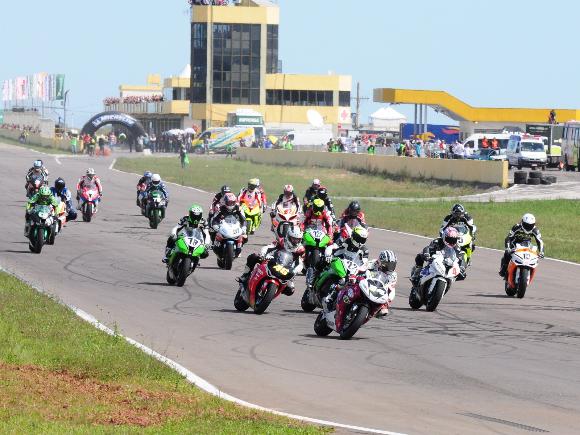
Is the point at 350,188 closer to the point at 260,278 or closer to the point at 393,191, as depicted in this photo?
the point at 393,191

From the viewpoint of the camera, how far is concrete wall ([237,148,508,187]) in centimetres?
5534

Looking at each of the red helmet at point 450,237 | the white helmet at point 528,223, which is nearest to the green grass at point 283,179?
the white helmet at point 528,223

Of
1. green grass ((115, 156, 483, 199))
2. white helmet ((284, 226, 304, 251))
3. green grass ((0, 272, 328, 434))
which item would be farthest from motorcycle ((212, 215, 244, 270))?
green grass ((115, 156, 483, 199))

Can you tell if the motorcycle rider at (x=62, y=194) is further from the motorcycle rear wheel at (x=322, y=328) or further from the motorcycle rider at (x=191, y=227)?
the motorcycle rear wheel at (x=322, y=328)

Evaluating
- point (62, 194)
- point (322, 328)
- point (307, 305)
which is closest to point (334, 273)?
point (322, 328)

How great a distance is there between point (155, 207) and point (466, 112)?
64865 millimetres

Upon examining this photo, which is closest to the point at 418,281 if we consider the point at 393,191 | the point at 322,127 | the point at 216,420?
the point at 216,420

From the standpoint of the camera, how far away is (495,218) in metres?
42.4

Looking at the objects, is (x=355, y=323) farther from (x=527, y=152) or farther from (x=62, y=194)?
(x=527, y=152)

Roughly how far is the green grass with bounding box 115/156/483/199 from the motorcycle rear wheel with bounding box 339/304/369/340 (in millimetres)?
37143

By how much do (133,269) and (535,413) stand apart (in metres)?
14.5

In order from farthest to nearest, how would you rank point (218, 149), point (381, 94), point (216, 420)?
point (218, 149), point (381, 94), point (216, 420)

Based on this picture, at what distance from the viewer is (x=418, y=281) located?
1947cm

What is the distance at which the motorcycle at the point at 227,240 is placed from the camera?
81.4ft
